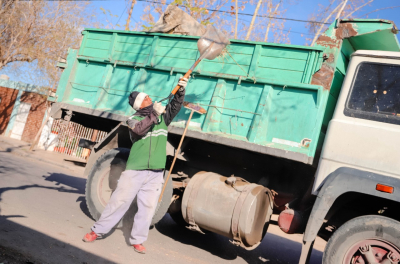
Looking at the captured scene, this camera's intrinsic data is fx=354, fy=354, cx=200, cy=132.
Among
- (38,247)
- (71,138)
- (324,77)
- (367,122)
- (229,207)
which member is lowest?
(38,247)

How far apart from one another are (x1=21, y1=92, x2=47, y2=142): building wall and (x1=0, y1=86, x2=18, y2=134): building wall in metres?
1.29

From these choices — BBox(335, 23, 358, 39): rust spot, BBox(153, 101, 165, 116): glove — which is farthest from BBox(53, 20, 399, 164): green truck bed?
BBox(153, 101, 165, 116): glove

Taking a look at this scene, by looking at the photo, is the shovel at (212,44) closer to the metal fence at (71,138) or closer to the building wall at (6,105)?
the metal fence at (71,138)

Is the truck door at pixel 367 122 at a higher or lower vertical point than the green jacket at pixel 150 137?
higher

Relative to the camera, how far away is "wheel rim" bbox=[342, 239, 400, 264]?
10.4 feet

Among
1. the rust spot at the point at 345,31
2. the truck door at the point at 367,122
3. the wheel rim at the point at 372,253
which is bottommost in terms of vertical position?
the wheel rim at the point at 372,253

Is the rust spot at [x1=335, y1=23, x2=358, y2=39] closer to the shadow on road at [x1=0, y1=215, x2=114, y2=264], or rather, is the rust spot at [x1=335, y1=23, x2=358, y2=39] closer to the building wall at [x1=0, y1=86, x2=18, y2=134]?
the shadow on road at [x1=0, y1=215, x2=114, y2=264]

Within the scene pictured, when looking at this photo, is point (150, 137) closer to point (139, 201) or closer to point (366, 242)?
point (139, 201)

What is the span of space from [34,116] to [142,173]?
55.3ft

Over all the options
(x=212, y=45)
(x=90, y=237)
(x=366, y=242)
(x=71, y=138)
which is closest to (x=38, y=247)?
(x=90, y=237)

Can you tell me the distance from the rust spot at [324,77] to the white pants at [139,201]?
2162 mm

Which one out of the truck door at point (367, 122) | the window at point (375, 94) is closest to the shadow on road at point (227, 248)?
the truck door at point (367, 122)

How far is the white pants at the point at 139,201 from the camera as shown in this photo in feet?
13.1

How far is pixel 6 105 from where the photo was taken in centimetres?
1988
